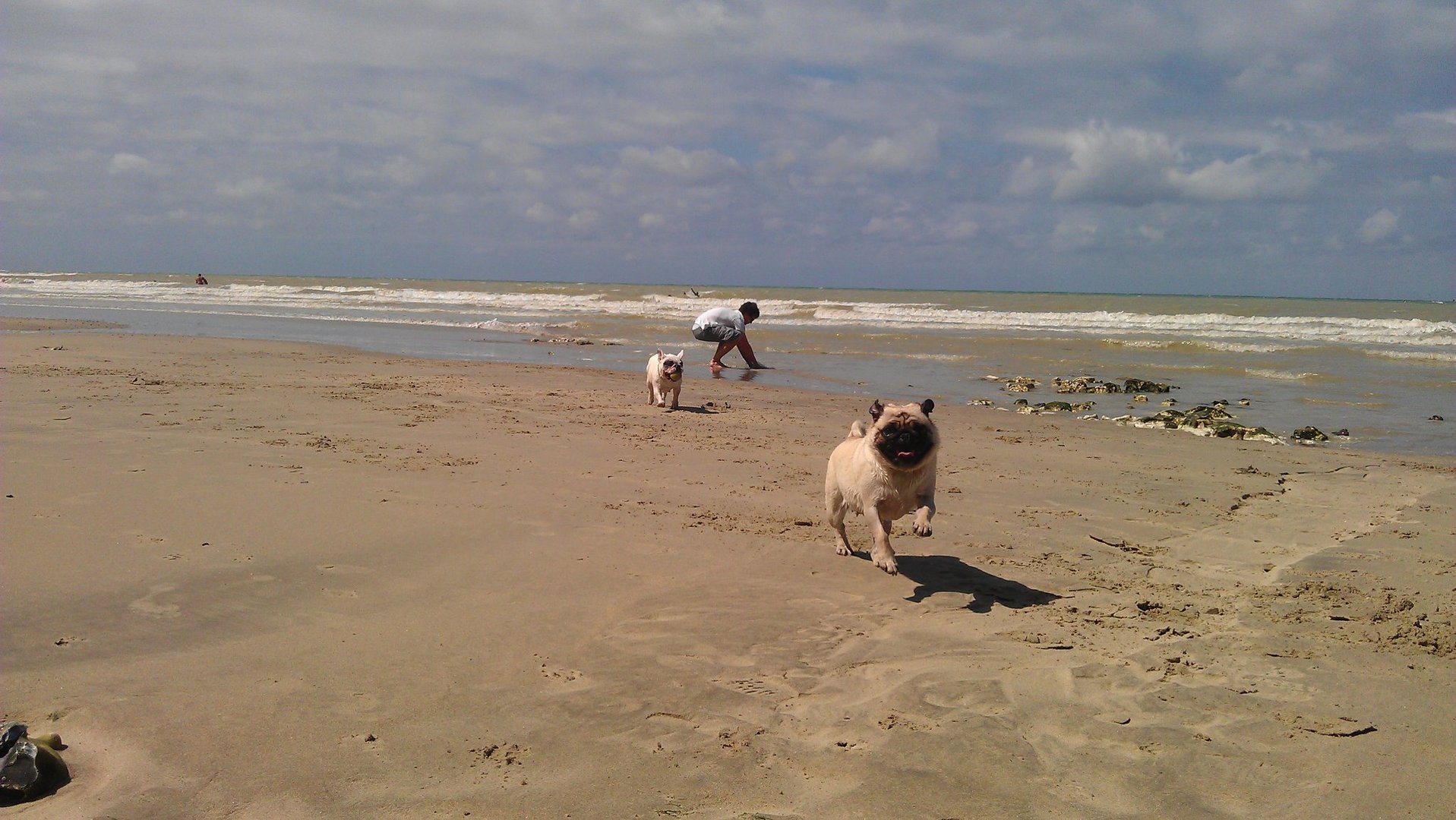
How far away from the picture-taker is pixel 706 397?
1436 centimetres

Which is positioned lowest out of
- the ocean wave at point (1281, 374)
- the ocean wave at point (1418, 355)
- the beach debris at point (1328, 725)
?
the beach debris at point (1328, 725)

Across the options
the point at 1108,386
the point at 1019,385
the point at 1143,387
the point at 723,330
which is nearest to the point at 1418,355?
the point at 1143,387

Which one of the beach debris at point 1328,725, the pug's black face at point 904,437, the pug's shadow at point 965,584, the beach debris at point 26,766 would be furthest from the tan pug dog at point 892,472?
the beach debris at point 26,766

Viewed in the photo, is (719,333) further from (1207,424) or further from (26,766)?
(26,766)

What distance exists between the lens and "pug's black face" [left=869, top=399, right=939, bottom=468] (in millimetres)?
5656

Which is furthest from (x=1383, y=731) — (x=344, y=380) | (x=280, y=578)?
(x=344, y=380)

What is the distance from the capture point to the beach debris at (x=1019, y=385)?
16.0m

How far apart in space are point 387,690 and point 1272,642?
412cm

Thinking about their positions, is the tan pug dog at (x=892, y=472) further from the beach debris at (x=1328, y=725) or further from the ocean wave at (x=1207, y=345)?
the ocean wave at (x=1207, y=345)

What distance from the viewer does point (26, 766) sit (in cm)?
296

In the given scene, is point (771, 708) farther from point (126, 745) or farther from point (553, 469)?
point (553, 469)

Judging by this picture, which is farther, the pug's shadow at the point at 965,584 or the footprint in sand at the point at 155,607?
the pug's shadow at the point at 965,584

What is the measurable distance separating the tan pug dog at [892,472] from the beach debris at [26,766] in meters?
4.05

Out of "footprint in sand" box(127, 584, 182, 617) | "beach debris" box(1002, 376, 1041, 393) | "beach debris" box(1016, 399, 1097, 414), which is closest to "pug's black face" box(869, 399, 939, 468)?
"footprint in sand" box(127, 584, 182, 617)
